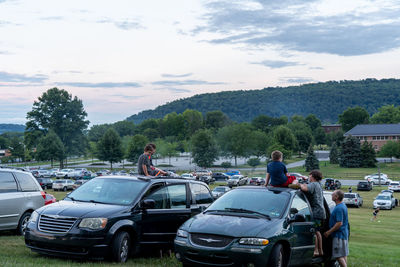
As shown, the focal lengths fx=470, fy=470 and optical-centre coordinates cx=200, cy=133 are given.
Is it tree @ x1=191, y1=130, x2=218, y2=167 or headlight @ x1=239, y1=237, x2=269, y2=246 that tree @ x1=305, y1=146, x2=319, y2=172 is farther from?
headlight @ x1=239, y1=237, x2=269, y2=246

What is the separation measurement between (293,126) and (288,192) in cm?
14902

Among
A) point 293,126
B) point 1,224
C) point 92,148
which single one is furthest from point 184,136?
point 1,224

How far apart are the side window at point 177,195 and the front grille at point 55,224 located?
91.9 inches

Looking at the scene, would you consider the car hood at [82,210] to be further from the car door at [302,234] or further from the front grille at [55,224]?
the car door at [302,234]

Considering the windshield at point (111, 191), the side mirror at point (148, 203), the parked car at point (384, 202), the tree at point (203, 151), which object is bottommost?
the parked car at point (384, 202)

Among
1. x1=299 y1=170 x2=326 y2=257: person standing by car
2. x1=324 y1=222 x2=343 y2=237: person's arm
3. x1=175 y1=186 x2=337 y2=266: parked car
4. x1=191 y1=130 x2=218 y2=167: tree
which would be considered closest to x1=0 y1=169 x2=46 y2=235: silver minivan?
x1=175 y1=186 x2=337 y2=266: parked car

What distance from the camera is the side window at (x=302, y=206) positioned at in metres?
8.83

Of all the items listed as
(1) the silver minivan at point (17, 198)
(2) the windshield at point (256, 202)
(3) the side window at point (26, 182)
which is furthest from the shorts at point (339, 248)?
(3) the side window at point (26, 182)

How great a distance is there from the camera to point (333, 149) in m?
103

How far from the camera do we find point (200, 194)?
424 inches

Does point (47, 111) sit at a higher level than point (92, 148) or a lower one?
higher

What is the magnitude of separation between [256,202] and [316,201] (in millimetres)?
1417

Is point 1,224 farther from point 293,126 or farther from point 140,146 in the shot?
point 293,126

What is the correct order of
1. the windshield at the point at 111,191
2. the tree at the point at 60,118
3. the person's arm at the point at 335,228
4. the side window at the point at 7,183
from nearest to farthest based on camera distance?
the person's arm at the point at 335,228
the windshield at the point at 111,191
the side window at the point at 7,183
the tree at the point at 60,118
